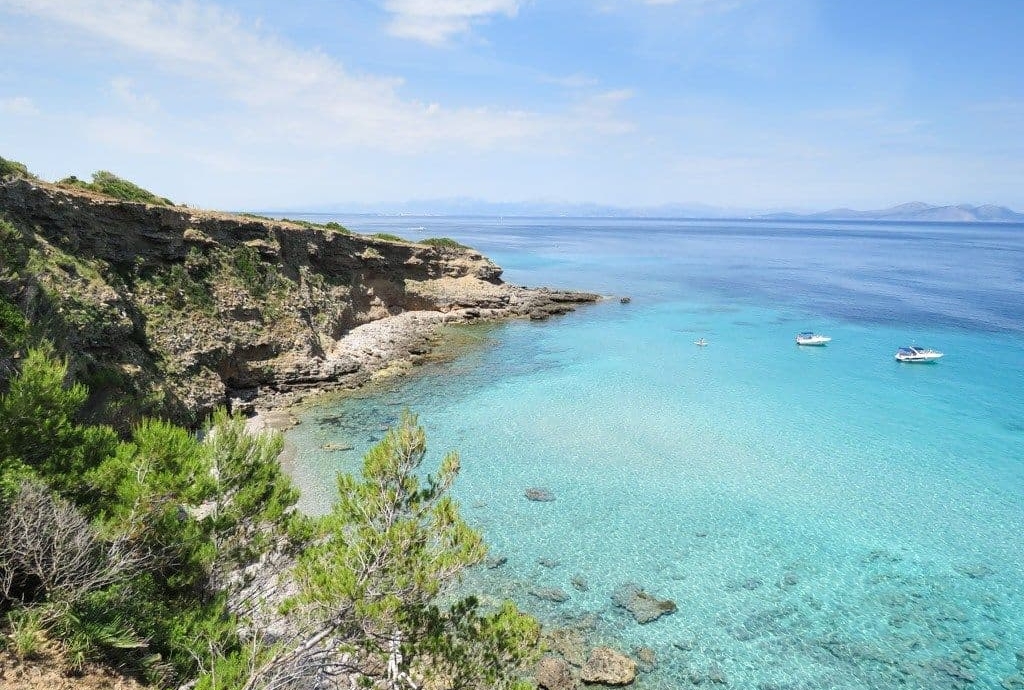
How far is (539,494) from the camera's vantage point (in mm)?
24078

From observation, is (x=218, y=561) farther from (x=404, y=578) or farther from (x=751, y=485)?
(x=751, y=485)

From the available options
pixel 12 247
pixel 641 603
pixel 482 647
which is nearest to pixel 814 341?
pixel 641 603

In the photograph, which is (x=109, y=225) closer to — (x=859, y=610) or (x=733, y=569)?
(x=733, y=569)

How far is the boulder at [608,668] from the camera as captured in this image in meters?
14.6

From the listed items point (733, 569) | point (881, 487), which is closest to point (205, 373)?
point (733, 569)

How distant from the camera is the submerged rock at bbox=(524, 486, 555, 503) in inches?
932

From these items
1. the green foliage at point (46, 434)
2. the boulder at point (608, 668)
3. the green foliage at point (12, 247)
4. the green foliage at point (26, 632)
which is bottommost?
the boulder at point (608, 668)

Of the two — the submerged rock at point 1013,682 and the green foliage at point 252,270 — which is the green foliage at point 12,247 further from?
the submerged rock at point 1013,682

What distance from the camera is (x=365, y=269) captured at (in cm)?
5269

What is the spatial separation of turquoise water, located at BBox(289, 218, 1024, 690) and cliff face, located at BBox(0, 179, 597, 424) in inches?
244

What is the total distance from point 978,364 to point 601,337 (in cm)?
3129

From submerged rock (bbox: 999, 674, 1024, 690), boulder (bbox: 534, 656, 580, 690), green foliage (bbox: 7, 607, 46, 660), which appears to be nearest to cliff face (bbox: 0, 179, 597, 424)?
green foliage (bbox: 7, 607, 46, 660)

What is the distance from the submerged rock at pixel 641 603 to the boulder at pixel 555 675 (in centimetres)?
315

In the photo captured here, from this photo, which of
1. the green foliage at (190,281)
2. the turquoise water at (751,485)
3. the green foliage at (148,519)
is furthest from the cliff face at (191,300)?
the green foliage at (148,519)
